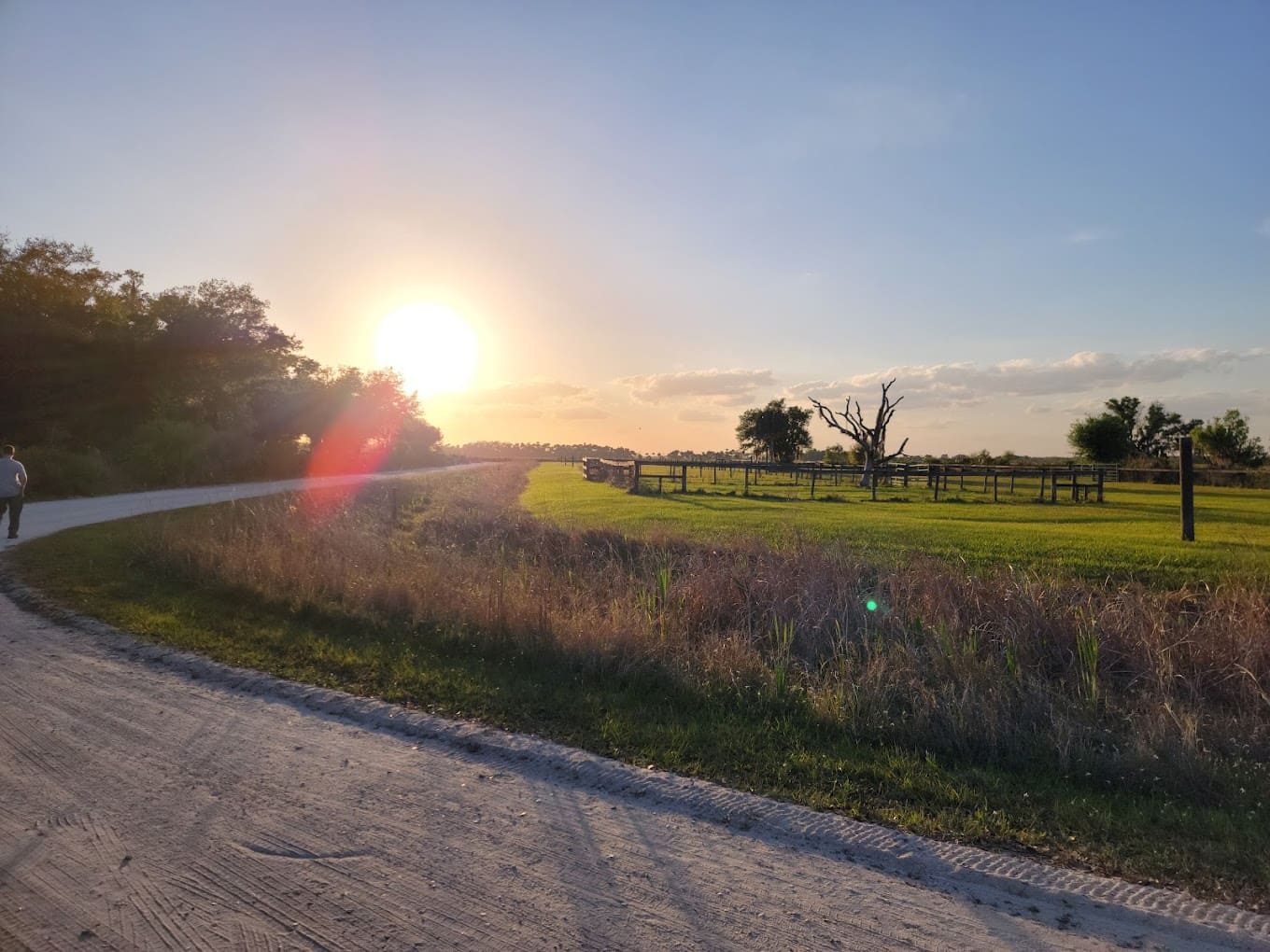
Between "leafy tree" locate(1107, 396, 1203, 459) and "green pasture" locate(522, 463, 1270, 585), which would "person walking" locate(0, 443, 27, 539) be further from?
"leafy tree" locate(1107, 396, 1203, 459)

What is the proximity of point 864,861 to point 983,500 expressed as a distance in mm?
29774

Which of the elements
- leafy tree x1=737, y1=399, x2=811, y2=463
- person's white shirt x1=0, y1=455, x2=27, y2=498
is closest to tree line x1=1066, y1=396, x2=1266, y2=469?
leafy tree x1=737, y1=399, x2=811, y2=463

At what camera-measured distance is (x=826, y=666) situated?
292 inches

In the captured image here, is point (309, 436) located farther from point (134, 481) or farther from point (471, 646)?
point (471, 646)

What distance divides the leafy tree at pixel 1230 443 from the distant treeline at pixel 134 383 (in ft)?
216

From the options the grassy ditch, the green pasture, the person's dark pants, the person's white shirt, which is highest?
the person's white shirt

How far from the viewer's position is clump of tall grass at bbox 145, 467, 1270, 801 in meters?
5.77

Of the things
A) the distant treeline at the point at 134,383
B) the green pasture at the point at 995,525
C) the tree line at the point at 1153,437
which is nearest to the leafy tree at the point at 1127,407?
the tree line at the point at 1153,437

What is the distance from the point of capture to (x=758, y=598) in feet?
32.0

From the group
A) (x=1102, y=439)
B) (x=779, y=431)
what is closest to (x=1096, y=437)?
(x=1102, y=439)

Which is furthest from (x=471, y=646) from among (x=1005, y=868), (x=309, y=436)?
(x=309, y=436)

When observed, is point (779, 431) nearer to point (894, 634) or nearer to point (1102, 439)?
point (1102, 439)

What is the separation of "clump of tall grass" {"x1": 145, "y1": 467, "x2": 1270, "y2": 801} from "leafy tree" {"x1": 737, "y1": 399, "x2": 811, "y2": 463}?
6256 centimetres

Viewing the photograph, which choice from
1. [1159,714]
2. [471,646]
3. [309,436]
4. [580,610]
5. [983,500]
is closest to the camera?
[1159,714]
